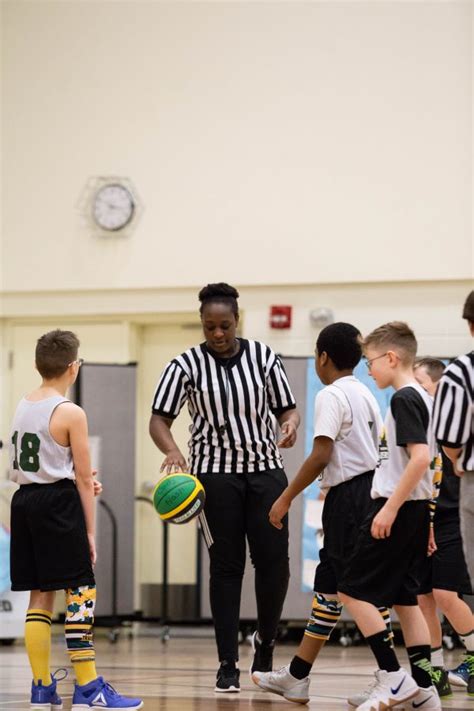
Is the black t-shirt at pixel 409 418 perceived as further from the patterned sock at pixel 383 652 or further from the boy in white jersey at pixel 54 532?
the boy in white jersey at pixel 54 532

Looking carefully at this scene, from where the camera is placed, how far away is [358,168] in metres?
8.90

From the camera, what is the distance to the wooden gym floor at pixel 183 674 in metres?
4.66

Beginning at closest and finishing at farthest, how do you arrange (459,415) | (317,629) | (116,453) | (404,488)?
1. (459,415)
2. (404,488)
3. (317,629)
4. (116,453)

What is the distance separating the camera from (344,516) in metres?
4.41

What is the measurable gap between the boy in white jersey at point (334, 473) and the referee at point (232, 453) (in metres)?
0.36

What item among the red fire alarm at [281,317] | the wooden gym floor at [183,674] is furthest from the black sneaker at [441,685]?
the red fire alarm at [281,317]

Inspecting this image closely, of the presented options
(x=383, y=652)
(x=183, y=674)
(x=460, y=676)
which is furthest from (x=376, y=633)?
(x=183, y=674)

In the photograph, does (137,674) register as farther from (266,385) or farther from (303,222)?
(303,222)

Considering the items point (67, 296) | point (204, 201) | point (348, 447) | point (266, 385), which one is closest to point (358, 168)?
point (204, 201)

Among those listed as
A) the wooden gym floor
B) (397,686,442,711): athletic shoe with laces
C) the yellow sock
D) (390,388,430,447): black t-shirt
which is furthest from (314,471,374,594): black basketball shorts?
the yellow sock

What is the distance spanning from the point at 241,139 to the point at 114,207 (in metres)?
1.12

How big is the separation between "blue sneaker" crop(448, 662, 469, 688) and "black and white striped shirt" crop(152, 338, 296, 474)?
1.33 m

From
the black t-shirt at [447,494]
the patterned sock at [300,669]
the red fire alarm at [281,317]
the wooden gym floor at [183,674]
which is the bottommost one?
the wooden gym floor at [183,674]

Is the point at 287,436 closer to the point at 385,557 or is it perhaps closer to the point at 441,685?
the point at 385,557
